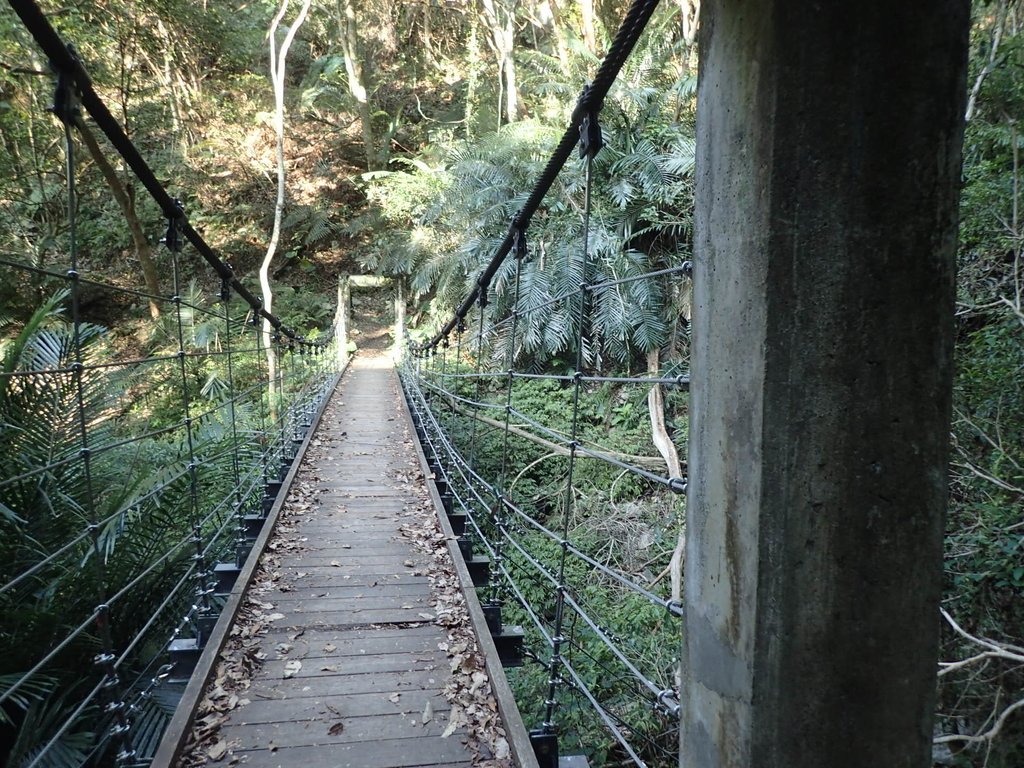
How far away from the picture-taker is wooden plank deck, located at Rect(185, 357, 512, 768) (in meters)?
1.58

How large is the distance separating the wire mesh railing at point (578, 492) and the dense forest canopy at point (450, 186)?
39 cm

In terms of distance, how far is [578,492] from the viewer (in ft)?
18.3

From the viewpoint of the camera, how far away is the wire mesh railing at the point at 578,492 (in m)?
1.48

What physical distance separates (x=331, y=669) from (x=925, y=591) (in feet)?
5.75

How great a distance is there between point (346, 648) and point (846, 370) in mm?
1903

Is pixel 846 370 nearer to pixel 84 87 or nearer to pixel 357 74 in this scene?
pixel 84 87

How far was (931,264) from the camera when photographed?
663 millimetres

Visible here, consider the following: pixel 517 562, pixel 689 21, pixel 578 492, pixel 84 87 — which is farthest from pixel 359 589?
pixel 689 21

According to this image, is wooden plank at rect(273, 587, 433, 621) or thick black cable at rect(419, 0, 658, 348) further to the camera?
wooden plank at rect(273, 587, 433, 621)

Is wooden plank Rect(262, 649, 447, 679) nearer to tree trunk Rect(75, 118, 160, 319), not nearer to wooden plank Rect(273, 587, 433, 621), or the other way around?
wooden plank Rect(273, 587, 433, 621)

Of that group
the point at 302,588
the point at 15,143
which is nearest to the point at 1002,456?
the point at 302,588

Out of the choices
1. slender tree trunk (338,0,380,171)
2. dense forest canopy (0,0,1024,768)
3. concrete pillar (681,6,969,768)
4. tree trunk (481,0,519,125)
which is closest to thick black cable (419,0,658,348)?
concrete pillar (681,6,969,768)

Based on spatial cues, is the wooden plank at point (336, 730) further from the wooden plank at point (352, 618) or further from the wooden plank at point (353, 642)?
the wooden plank at point (352, 618)

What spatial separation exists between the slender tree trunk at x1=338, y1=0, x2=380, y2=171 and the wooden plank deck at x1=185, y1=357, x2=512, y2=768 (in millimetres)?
11581
